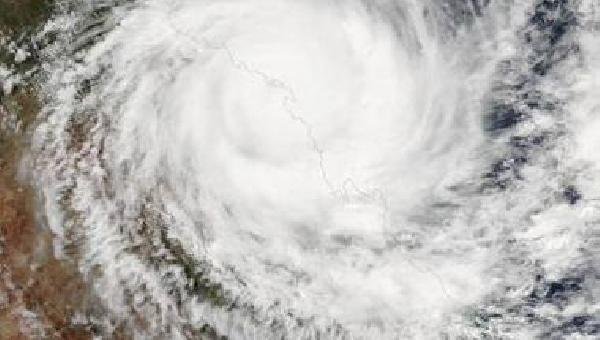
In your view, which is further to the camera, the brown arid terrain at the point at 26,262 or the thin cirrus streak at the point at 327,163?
the brown arid terrain at the point at 26,262

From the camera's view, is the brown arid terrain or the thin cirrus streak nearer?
the thin cirrus streak

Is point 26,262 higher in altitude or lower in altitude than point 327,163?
lower

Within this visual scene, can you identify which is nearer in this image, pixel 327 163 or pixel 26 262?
pixel 327 163

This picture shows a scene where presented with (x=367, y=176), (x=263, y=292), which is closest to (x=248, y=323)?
(x=263, y=292)
